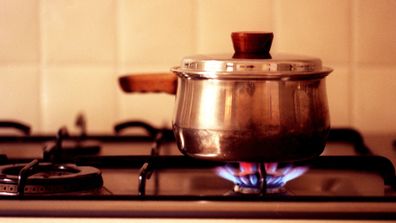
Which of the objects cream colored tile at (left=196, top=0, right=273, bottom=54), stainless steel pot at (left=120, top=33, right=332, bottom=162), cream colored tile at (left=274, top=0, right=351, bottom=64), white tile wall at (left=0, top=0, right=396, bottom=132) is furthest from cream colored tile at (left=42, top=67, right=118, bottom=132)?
stainless steel pot at (left=120, top=33, right=332, bottom=162)

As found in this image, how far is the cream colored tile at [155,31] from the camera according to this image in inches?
47.0

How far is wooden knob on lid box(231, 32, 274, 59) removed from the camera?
0.84 metres

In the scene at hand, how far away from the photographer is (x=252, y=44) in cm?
85

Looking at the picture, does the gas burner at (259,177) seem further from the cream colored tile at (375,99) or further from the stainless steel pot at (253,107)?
the cream colored tile at (375,99)

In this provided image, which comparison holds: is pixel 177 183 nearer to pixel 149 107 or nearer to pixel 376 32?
pixel 149 107

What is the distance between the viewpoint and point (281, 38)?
3.90 ft

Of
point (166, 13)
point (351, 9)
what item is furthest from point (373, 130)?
→ point (166, 13)

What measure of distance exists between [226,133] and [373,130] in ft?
1.55

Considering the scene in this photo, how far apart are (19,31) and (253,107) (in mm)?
552

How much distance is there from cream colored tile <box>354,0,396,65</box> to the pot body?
385 mm

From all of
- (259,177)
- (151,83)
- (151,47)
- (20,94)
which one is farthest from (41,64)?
(259,177)

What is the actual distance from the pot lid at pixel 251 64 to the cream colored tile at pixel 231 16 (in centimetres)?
33

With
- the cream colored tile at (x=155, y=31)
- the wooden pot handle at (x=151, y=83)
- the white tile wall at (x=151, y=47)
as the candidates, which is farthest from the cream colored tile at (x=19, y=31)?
the wooden pot handle at (x=151, y=83)

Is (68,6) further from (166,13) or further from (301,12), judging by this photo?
(301,12)
